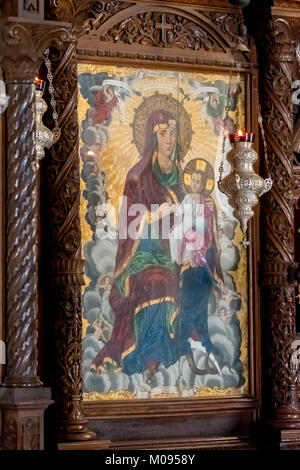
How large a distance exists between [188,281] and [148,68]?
4.75 ft

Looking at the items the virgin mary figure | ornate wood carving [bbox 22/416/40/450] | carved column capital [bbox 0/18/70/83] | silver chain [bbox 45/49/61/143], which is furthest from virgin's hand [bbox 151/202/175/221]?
ornate wood carving [bbox 22/416/40/450]

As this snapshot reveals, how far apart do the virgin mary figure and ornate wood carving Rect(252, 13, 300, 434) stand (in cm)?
68

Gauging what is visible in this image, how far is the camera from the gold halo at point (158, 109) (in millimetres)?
9430

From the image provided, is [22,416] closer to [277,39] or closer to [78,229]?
[78,229]

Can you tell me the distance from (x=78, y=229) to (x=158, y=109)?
106cm

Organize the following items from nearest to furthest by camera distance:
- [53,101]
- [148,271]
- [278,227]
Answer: [53,101] → [148,271] → [278,227]

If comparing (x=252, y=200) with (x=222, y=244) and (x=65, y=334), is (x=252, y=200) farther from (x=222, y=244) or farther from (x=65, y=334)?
(x=65, y=334)

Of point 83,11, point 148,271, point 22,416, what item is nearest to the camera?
point 22,416

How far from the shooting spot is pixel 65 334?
8977 mm

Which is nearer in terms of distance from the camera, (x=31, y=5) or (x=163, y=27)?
(x=31, y=5)

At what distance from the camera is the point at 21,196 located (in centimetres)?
792

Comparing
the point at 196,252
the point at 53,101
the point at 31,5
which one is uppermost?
the point at 31,5

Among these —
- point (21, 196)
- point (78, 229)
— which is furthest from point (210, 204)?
point (21, 196)
